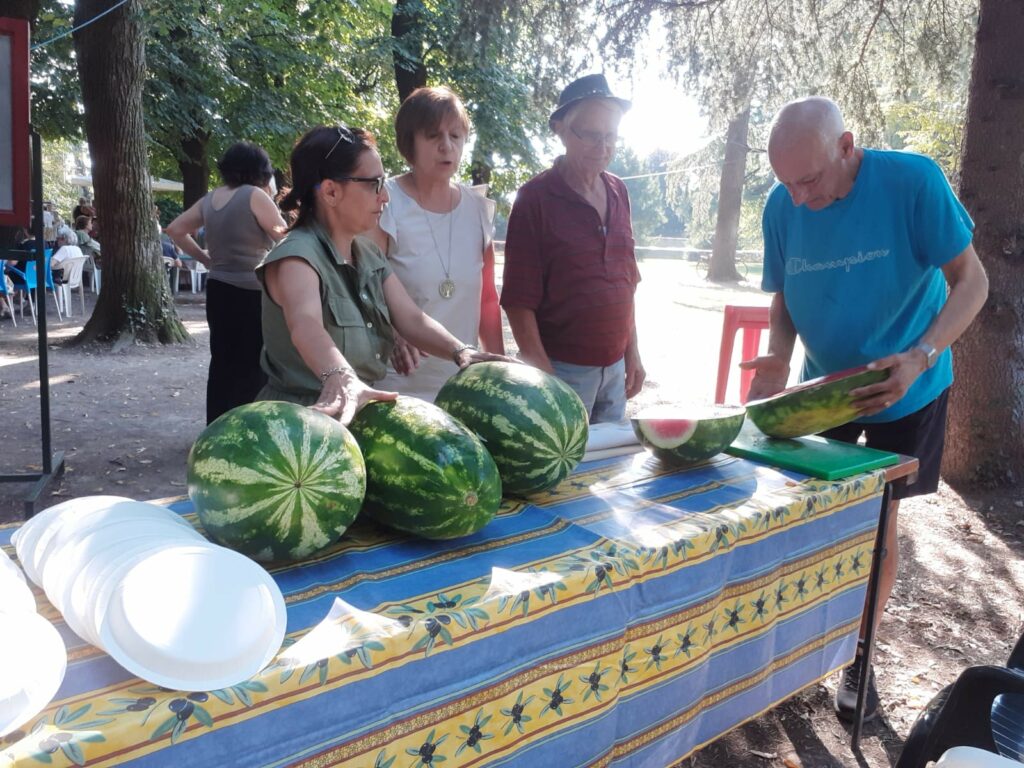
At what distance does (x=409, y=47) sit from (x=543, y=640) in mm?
15945

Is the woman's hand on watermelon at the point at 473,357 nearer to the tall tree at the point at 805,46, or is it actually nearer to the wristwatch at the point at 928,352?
the wristwatch at the point at 928,352

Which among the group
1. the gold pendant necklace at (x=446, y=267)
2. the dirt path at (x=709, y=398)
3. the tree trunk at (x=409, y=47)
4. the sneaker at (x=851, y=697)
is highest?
the tree trunk at (x=409, y=47)

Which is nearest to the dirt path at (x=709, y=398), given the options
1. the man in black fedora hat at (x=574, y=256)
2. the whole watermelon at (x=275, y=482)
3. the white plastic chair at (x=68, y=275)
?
the man in black fedora hat at (x=574, y=256)

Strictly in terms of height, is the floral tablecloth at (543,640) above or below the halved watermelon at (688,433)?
below

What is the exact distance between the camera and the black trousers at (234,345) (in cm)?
455

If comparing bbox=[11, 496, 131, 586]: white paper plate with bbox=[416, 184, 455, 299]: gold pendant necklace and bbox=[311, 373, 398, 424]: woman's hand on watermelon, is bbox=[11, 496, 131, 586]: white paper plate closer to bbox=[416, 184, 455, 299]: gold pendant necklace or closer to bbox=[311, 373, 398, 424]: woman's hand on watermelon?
bbox=[311, 373, 398, 424]: woman's hand on watermelon

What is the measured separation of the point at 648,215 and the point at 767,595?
274 feet

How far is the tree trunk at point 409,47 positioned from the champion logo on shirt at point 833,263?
13.9 metres

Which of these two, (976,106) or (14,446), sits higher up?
(976,106)

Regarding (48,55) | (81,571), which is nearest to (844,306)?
(81,571)

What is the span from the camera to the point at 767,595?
2016mm

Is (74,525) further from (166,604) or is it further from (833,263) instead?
(833,263)

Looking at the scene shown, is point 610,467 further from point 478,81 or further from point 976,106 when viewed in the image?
point 478,81

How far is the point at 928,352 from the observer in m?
2.46
